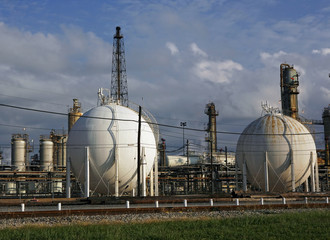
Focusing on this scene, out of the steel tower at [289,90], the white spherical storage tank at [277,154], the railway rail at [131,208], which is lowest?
the railway rail at [131,208]

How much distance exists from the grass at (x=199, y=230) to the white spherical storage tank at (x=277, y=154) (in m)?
24.4

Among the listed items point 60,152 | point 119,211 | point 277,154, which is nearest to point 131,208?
point 119,211

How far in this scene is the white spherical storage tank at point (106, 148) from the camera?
3212 centimetres

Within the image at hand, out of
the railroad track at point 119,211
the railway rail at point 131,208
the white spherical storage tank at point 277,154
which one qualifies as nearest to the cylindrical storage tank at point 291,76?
the white spherical storage tank at point 277,154

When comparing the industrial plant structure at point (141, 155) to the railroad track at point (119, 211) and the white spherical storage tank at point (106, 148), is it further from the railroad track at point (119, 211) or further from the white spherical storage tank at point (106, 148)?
the railroad track at point (119, 211)

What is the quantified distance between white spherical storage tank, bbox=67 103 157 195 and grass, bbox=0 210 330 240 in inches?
714

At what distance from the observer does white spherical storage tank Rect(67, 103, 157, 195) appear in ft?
105

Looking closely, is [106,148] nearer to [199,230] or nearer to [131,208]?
[131,208]

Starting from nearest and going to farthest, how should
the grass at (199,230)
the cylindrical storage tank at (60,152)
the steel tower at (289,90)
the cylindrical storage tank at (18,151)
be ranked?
the grass at (199,230), the cylindrical storage tank at (60,152), the cylindrical storage tank at (18,151), the steel tower at (289,90)

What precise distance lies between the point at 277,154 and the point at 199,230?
Result: 2805 cm

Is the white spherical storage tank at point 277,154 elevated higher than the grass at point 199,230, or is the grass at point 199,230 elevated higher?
the white spherical storage tank at point 277,154

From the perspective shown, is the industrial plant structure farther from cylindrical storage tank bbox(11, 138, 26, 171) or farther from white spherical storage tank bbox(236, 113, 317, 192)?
cylindrical storage tank bbox(11, 138, 26, 171)

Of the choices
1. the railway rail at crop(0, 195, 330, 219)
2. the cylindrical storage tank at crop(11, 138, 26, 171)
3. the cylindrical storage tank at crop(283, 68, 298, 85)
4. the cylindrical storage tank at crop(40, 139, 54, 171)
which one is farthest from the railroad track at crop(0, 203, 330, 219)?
the cylindrical storage tank at crop(283, 68, 298, 85)

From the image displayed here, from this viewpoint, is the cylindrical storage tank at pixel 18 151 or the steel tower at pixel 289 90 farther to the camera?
the steel tower at pixel 289 90
